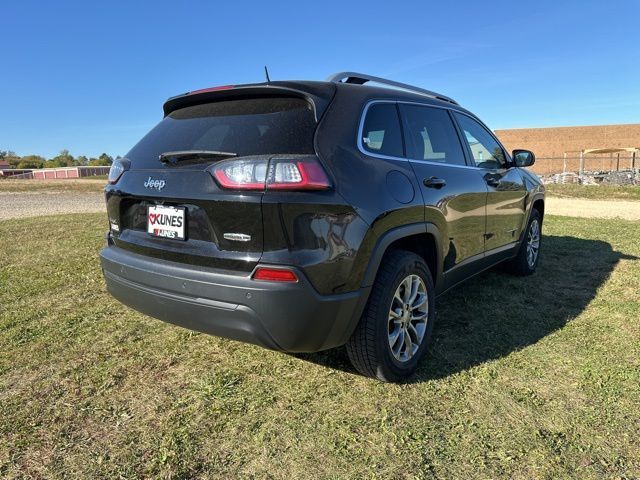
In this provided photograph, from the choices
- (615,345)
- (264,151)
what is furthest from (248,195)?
(615,345)

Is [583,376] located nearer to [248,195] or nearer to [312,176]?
[312,176]

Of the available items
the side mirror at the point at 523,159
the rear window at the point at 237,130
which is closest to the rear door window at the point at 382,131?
the rear window at the point at 237,130

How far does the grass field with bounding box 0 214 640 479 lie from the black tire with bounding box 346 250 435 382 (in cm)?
12

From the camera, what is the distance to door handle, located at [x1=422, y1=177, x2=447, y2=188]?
120 inches

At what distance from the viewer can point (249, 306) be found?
2.28 metres

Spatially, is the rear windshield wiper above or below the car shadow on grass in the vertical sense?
above

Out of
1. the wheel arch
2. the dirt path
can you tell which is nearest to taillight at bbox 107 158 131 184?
the wheel arch

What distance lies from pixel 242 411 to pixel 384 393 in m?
Result: 0.81

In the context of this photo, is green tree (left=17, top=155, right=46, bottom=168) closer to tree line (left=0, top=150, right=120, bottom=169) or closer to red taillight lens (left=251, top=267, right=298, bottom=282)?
tree line (left=0, top=150, right=120, bottom=169)

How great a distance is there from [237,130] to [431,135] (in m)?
1.53

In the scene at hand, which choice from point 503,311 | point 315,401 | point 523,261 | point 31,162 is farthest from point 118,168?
point 31,162

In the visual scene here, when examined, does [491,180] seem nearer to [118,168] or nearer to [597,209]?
[118,168]

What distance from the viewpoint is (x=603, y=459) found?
2170 mm

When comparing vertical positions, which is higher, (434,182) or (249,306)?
(434,182)
